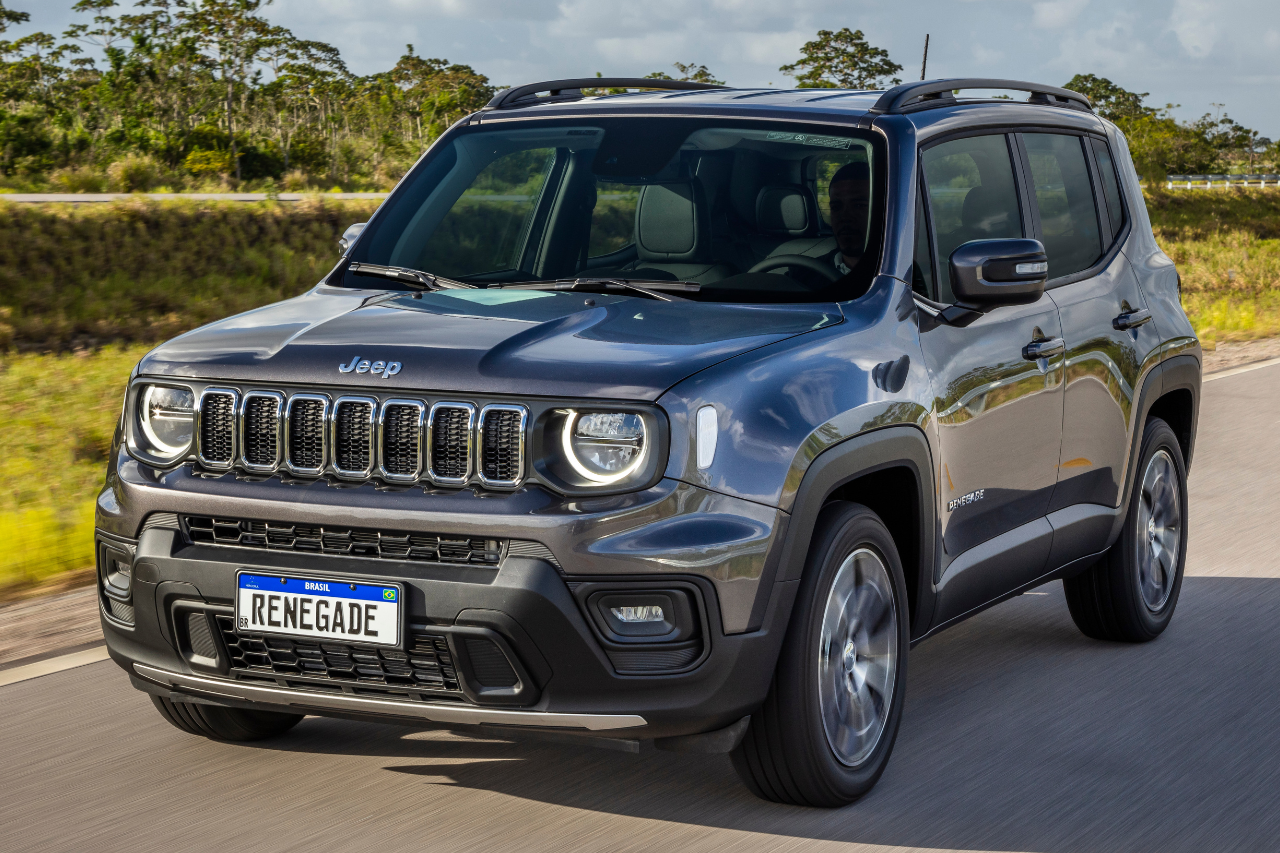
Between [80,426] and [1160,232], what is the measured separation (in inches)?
2094

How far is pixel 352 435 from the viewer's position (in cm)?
354

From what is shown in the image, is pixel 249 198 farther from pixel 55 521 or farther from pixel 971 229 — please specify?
pixel 971 229

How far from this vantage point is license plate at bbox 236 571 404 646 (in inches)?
134

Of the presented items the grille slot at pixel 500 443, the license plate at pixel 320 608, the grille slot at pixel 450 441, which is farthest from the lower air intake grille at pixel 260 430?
the grille slot at pixel 500 443

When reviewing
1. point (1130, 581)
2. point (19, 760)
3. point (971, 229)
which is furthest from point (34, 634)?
point (1130, 581)

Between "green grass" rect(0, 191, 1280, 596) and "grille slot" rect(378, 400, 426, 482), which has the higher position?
"grille slot" rect(378, 400, 426, 482)

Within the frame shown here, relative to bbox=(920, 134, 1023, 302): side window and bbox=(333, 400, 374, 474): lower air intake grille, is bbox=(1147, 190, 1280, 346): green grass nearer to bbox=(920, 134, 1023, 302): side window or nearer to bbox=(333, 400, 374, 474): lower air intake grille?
bbox=(920, 134, 1023, 302): side window

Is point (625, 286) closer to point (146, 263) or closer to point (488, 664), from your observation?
point (488, 664)

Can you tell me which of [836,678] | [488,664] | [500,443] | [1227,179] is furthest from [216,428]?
[1227,179]

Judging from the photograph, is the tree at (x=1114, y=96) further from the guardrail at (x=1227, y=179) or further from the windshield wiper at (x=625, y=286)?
the windshield wiper at (x=625, y=286)

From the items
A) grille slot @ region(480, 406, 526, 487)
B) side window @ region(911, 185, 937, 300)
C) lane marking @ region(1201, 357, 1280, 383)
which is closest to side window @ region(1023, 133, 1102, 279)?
side window @ region(911, 185, 937, 300)

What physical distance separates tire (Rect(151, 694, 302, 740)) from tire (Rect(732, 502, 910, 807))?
135 cm

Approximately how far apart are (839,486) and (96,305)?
19165mm

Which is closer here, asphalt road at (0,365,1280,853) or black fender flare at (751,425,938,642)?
black fender flare at (751,425,938,642)
